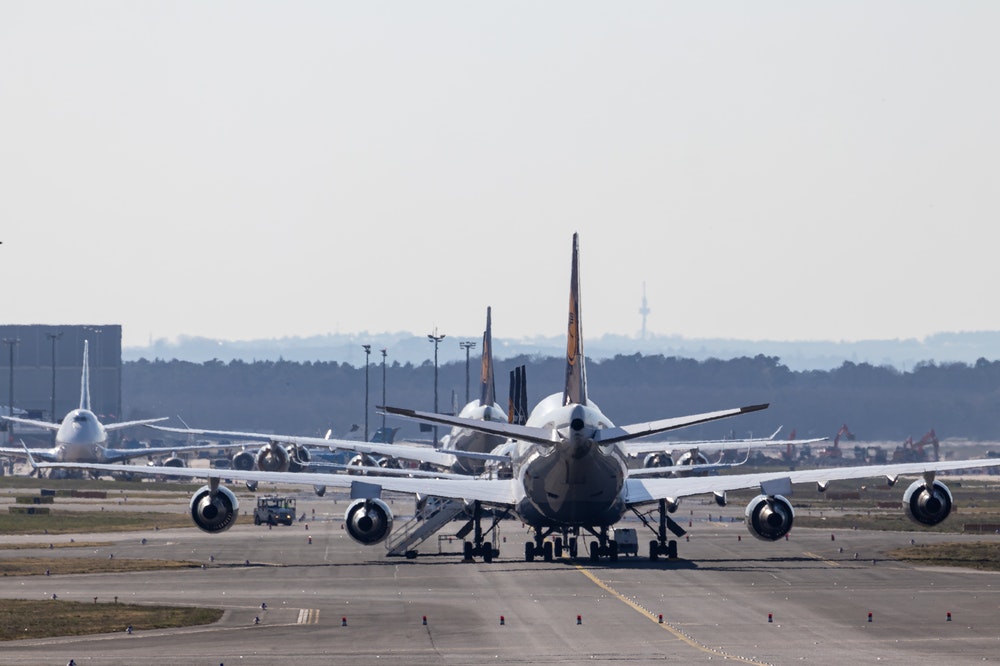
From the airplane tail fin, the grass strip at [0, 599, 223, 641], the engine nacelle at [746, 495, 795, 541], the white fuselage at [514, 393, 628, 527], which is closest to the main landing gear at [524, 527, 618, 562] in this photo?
the white fuselage at [514, 393, 628, 527]

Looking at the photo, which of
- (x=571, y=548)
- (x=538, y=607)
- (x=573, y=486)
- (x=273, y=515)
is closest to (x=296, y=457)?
(x=273, y=515)

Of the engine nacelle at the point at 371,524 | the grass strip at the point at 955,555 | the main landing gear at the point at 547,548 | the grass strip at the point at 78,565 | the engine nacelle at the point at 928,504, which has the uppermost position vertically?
the engine nacelle at the point at 928,504

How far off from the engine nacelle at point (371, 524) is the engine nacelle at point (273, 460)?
63.3 metres

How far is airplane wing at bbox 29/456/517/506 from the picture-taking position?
218 ft

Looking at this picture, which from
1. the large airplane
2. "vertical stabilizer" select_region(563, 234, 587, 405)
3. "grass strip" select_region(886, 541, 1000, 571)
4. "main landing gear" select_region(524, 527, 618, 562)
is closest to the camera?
the large airplane

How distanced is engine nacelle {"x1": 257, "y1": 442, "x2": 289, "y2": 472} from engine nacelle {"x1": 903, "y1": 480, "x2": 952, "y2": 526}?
230 ft

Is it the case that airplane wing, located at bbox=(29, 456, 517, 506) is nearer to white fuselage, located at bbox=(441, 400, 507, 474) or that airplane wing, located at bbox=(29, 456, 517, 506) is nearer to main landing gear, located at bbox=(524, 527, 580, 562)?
main landing gear, located at bbox=(524, 527, 580, 562)

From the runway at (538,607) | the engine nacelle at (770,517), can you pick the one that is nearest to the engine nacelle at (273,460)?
the runway at (538,607)

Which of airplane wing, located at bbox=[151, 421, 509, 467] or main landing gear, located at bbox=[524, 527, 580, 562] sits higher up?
airplane wing, located at bbox=[151, 421, 509, 467]

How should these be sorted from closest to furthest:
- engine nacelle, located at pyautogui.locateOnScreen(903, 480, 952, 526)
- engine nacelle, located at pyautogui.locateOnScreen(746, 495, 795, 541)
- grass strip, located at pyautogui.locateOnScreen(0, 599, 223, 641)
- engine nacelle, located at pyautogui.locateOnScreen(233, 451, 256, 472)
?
grass strip, located at pyautogui.locateOnScreen(0, 599, 223, 641) < engine nacelle, located at pyautogui.locateOnScreen(903, 480, 952, 526) < engine nacelle, located at pyautogui.locateOnScreen(746, 495, 795, 541) < engine nacelle, located at pyautogui.locateOnScreen(233, 451, 256, 472)

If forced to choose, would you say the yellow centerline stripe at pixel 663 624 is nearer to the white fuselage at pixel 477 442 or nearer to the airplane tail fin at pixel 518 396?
the airplane tail fin at pixel 518 396

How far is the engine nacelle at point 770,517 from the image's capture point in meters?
64.6

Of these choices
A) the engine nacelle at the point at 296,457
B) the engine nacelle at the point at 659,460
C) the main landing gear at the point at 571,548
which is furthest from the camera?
the engine nacelle at the point at 296,457

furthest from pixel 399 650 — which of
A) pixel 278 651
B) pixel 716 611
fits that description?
pixel 716 611
